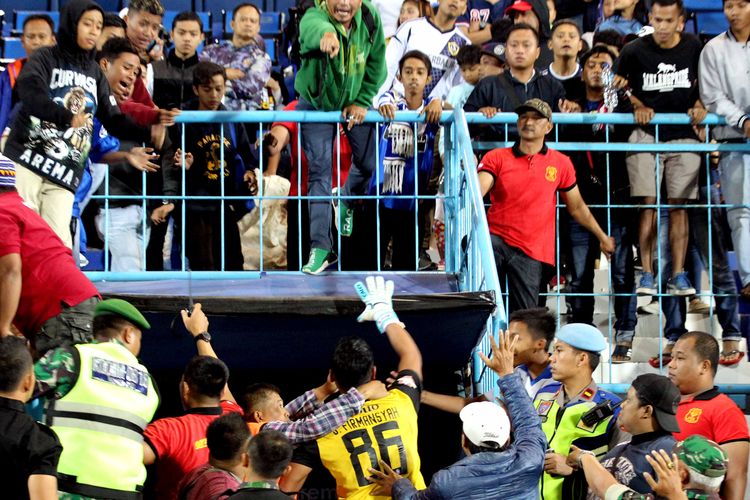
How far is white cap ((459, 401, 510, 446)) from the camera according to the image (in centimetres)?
541

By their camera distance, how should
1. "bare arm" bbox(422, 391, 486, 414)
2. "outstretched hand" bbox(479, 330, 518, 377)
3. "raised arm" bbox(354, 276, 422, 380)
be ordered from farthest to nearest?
"bare arm" bbox(422, 391, 486, 414) → "raised arm" bbox(354, 276, 422, 380) → "outstretched hand" bbox(479, 330, 518, 377)

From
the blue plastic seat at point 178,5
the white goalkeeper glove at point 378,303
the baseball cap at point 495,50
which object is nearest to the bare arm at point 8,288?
the white goalkeeper glove at point 378,303

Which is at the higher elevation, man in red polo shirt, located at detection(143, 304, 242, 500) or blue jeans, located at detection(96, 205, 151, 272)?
blue jeans, located at detection(96, 205, 151, 272)

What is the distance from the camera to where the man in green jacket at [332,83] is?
8172mm

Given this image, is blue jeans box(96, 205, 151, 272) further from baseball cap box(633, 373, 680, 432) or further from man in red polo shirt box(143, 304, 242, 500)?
baseball cap box(633, 373, 680, 432)

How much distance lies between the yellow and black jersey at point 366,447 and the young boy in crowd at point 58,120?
2.42 meters

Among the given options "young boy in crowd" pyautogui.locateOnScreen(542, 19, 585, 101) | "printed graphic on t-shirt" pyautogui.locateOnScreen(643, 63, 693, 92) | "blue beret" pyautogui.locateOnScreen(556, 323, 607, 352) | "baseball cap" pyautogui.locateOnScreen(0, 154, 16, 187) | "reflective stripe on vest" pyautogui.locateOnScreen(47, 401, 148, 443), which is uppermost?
"young boy in crowd" pyautogui.locateOnScreen(542, 19, 585, 101)

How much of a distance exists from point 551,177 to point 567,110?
3.85 ft

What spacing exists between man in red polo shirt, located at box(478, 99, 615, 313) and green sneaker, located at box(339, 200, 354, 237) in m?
1.04

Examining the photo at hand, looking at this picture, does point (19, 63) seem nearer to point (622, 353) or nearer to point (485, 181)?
point (485, 181)

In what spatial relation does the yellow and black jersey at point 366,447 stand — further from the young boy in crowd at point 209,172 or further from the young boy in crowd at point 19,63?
the young boy in crowd at point 19,63

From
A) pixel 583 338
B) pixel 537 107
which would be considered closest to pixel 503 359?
pixel 583 338

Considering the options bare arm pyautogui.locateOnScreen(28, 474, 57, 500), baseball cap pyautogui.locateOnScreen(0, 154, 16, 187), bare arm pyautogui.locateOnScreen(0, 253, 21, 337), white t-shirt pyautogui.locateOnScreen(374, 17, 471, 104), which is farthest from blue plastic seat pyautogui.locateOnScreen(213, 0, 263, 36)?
→ bare arm pyautogui.locateOnScreen(28, 474, 57, 500)

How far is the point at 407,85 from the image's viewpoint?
921cm
